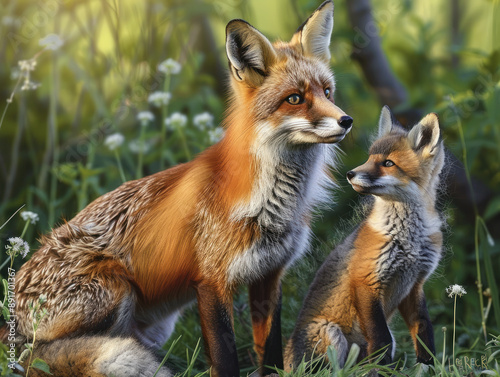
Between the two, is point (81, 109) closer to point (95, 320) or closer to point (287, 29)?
point (287, 29)

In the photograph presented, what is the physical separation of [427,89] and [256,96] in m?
3.65

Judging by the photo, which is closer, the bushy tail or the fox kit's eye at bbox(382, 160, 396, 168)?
the bushy tail

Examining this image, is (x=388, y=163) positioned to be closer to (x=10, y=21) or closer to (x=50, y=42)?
(x=50, y=42)

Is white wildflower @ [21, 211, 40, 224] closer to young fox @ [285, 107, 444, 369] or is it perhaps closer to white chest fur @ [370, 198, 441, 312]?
young fox @ [285, 107, 444, 369]

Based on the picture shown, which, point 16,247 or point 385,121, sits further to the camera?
point 385,121

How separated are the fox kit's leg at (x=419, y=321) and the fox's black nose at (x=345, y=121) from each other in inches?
46.8

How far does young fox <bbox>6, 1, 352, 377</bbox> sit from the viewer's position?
3055 mm

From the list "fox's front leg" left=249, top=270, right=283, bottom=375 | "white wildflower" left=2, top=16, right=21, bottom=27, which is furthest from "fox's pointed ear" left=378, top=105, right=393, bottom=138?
"white wildflower" left=2, top=16, right=21, bottom=27

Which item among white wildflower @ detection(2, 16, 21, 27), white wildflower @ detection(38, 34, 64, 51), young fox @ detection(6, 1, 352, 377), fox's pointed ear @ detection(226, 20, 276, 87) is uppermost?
white wildflower @ detection(2, 16, 21, 27)

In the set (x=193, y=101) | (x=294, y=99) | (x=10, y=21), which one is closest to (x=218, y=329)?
(x=294, y=99)

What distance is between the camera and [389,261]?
339 cm

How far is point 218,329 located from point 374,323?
0.86m

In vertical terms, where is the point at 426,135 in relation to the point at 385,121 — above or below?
below

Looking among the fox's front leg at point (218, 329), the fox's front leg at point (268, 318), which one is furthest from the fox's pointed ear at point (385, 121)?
the fox's front leg at point (218, 329)
